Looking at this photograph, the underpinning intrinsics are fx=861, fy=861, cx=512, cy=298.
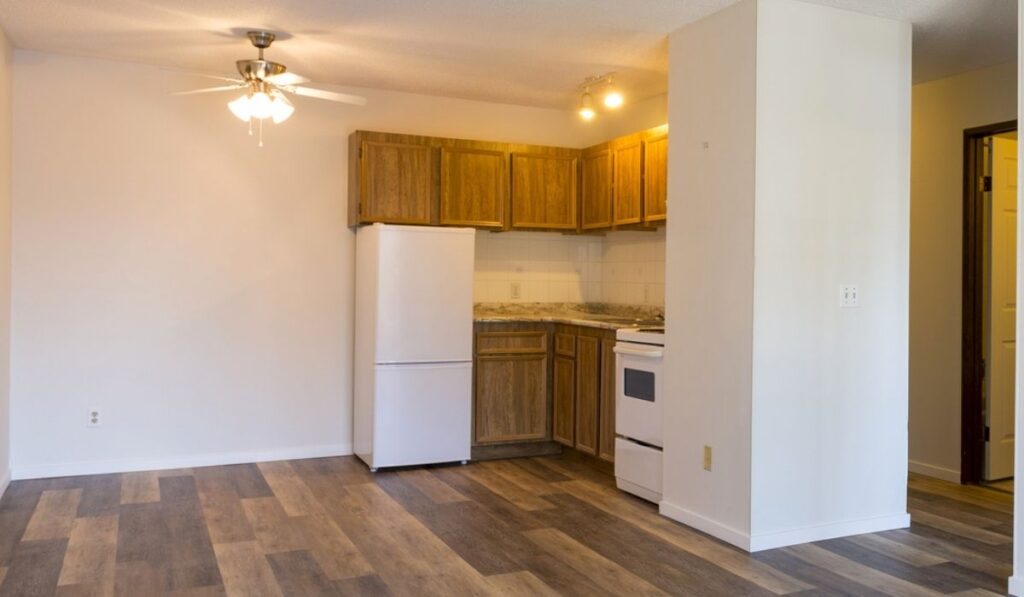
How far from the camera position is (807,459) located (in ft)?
12.5

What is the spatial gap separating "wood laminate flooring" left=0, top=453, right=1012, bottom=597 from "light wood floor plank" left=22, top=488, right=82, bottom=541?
0.04 feet

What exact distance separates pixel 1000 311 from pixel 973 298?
0.23m

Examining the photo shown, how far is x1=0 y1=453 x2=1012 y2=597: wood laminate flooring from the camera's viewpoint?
3234mm

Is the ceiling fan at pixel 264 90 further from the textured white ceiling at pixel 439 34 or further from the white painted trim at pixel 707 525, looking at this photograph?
the white painted trim at pixel 707 525

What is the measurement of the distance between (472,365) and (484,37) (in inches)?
80.7

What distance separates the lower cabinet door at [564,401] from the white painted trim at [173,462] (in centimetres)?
137

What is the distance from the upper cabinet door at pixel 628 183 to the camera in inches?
209

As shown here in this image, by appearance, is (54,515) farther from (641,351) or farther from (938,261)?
(938,261)

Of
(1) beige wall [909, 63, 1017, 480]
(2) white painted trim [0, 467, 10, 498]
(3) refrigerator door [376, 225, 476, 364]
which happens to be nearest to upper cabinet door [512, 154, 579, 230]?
(3) refrigerator door [376, 225, 476, 364]

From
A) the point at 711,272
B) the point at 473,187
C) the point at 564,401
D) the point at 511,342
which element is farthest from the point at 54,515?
the point at 711,272

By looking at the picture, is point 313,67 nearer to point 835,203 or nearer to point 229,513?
point 229,513

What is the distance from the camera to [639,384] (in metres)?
4.45

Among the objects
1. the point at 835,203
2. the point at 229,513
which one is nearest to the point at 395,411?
the point at 229,513

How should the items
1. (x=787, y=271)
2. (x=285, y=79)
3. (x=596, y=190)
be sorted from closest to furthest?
(x=787, y=271) < (x=285, y=79) < (x=596, y=190)
